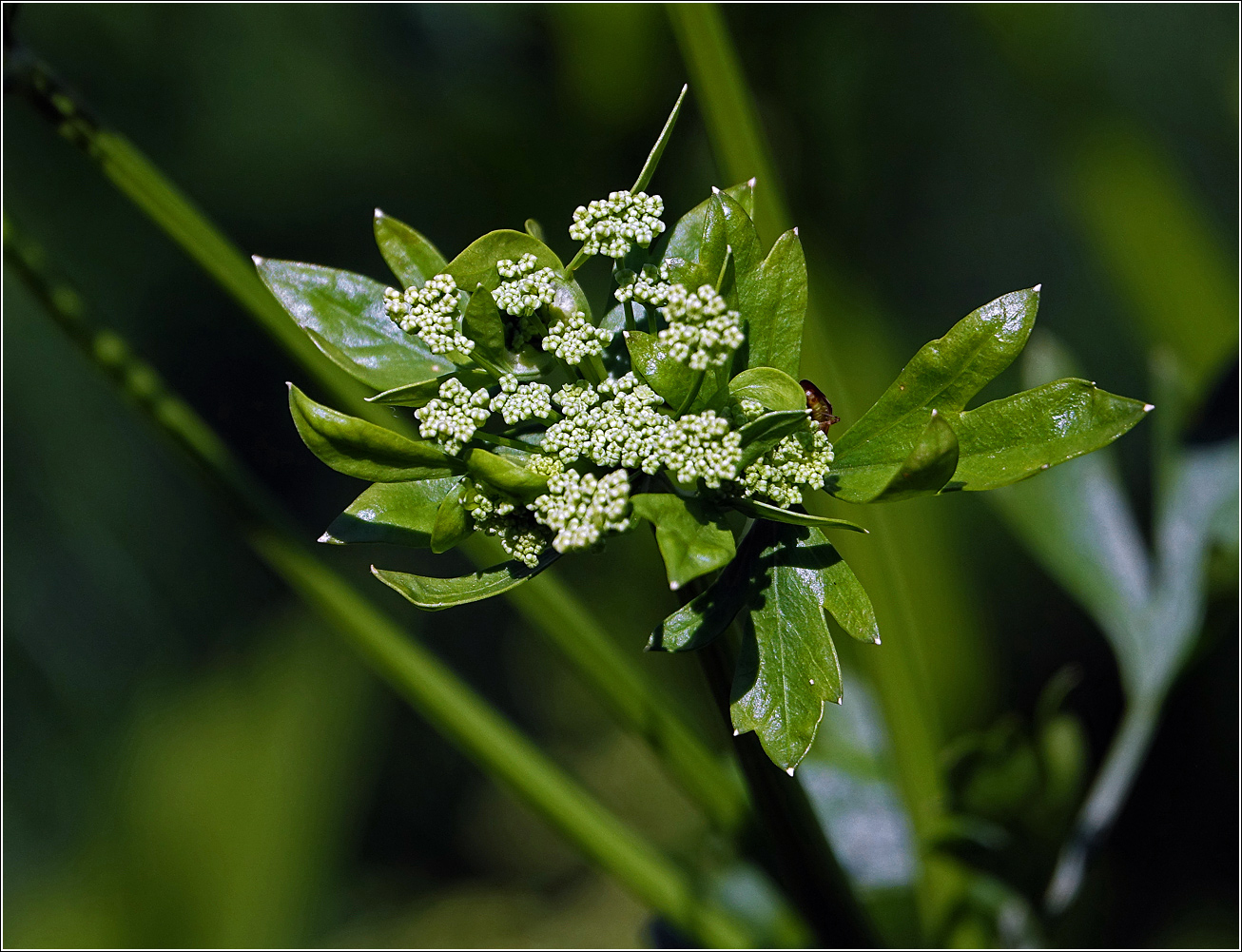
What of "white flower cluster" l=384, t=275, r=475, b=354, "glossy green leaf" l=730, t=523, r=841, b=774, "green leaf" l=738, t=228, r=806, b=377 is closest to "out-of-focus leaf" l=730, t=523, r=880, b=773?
"glossy green leaf" l=730, t=523, r=841, b=774

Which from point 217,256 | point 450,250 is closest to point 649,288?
point 217,256

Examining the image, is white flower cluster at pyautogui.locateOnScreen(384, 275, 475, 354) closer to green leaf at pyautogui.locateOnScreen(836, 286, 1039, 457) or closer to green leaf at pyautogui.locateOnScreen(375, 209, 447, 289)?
green leaf at pyautogui.locateOnScreen(375, 209, 447, 289)

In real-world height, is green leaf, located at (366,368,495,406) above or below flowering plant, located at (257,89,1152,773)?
above

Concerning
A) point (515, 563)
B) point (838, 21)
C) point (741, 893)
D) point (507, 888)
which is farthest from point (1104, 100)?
point (507, 888)

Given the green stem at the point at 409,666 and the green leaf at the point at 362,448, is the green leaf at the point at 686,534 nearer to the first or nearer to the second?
the green leaf at the point at 362,448

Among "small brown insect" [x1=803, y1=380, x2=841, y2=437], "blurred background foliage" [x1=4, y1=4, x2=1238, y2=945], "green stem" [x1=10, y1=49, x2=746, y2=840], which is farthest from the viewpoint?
"blurred background foliage" [x1=4, y1=4, x2=1238, y2=945]

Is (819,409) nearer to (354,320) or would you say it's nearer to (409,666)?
(354,320)

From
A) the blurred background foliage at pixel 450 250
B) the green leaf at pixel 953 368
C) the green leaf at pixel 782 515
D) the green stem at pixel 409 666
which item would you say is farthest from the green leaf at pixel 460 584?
the blurred background foliage at pixel 450 250
